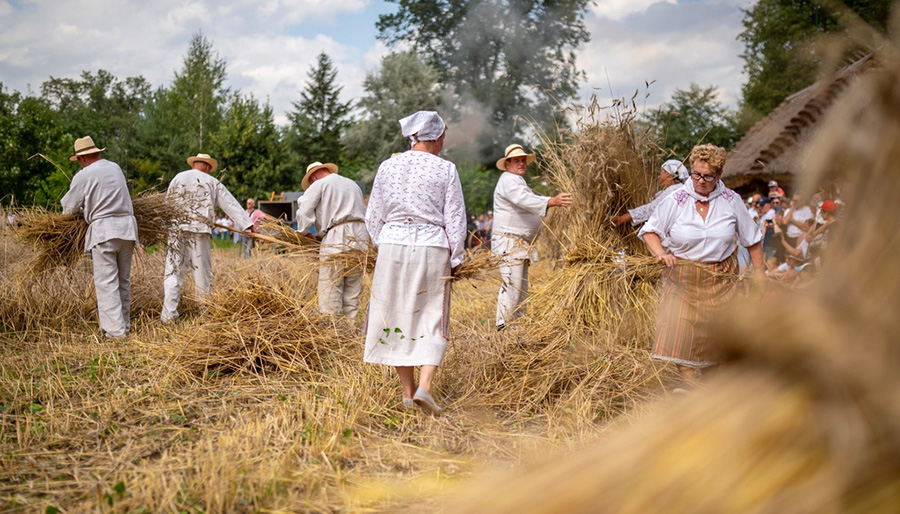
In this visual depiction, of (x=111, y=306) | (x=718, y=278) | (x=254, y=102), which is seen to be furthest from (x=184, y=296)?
(x=254, y=102)

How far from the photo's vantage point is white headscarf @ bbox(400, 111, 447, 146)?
4277mm

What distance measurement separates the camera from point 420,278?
4133 mm

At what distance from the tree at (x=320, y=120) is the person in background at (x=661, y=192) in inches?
1250

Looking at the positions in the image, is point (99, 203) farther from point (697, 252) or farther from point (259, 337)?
point (697, 252)

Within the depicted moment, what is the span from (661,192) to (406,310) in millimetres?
2473

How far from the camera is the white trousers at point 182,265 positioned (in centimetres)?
706

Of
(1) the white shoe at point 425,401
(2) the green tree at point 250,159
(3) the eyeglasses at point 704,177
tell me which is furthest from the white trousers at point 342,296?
(2) the green tree at point 250,159

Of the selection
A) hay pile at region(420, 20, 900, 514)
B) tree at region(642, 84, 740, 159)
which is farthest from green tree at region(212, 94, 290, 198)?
hay pile at region(420, 20, 900, 514)

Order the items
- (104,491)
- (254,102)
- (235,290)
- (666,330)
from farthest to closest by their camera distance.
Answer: (254,102) → (235,290) → (666,330) → (104,491)

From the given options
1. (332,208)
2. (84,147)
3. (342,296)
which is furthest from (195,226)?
(342,296)

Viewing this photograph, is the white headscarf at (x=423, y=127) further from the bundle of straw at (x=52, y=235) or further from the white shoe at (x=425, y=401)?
the bundle of straw at (x=52, y=235)

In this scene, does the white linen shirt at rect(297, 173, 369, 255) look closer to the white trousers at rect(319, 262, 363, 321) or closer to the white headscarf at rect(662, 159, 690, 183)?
the white trousers at rect(319, 262, 363, 321)

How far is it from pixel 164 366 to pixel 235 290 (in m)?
0.70

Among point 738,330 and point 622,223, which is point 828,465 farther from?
point 622,223
